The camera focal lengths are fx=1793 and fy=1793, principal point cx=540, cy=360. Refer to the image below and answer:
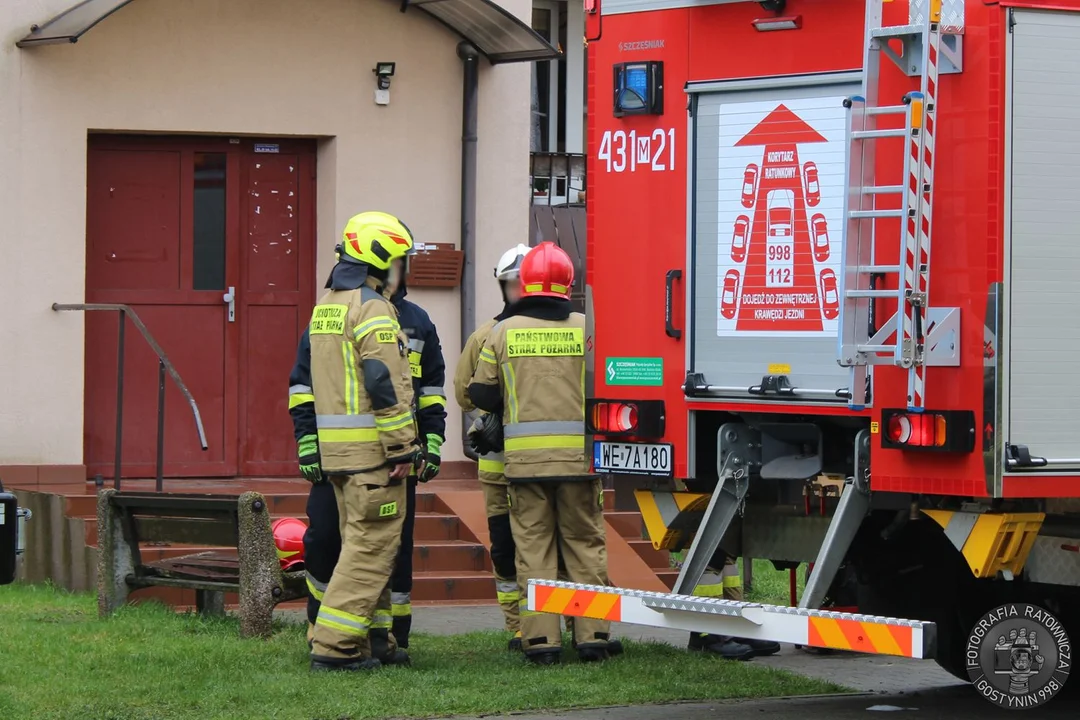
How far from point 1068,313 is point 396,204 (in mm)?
7313

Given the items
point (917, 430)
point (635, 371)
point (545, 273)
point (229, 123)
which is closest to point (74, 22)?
point (229, 123)

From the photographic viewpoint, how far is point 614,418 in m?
7.75

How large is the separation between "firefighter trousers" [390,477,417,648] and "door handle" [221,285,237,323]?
456cm

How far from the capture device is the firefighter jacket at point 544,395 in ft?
27.7

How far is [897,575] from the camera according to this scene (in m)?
7.46

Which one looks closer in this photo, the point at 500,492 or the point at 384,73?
the point at 500,492

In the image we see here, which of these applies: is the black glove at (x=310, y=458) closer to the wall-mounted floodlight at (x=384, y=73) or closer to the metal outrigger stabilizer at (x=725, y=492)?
the metal outrigger stabilizer at (x=725, y=492)

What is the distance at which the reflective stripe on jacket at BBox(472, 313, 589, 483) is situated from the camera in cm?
845

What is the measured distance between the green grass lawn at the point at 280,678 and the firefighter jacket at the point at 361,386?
100 centimetres

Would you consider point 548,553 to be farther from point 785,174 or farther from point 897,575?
point 785,174

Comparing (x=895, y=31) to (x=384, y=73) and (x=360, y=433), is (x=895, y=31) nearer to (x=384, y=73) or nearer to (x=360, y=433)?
(x=360, y=433)

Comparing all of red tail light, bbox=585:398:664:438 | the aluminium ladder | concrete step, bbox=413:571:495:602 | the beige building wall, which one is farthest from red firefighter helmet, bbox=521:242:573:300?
the beige building wall

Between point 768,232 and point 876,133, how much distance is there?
2.55 ft

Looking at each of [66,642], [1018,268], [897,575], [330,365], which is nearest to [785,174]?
[1018,268]
